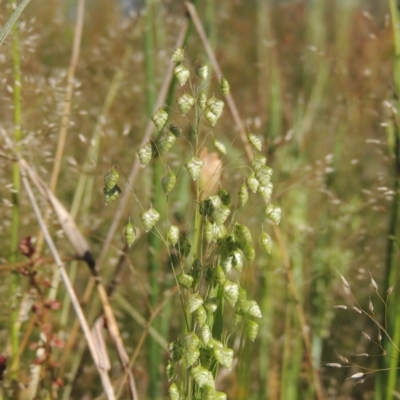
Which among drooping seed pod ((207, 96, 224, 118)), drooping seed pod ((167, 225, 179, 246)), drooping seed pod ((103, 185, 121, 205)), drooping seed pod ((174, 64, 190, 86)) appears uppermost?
drooping seed pod ((174, 64, 190, 86))

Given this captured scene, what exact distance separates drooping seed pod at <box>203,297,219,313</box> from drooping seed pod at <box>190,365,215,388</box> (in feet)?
0.18

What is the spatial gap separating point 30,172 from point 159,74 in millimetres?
982

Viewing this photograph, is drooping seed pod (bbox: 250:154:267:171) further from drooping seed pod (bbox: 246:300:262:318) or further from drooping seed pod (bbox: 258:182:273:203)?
drooping seed pod (bbox: 246:300:262:318)

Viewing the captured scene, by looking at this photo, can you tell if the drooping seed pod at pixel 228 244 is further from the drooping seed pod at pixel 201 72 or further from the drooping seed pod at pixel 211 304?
the drooping seed pod at pixel 201 72

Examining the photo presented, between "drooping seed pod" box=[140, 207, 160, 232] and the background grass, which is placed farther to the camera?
the background grass

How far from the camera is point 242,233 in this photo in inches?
22.9

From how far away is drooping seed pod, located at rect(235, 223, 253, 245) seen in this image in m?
0.58

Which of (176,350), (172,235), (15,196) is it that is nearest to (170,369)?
(176,350)

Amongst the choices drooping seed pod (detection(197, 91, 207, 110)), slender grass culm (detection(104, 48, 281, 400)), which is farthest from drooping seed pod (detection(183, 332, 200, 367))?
drooping seed pod (detection(197, 91, 207, 110))

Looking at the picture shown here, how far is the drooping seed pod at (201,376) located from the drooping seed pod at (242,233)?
0.39 ft

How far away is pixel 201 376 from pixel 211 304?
7cm

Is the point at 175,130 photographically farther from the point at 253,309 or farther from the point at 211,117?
the point at 253,309

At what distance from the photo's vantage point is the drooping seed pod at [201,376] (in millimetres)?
545

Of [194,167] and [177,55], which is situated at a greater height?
[177,55]
